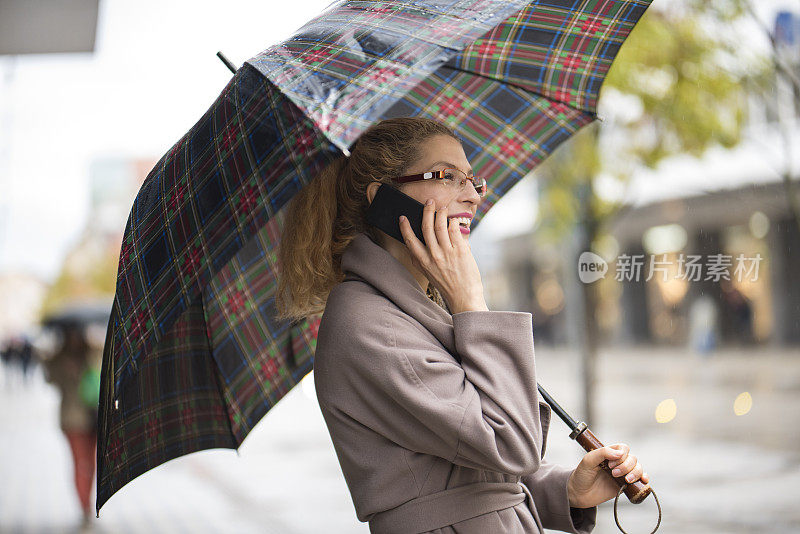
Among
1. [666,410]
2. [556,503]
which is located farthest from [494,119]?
[666,410]

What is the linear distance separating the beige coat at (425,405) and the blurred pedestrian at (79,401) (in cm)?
624

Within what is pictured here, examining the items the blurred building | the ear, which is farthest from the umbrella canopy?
the blurred building

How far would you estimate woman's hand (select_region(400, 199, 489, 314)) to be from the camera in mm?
1841

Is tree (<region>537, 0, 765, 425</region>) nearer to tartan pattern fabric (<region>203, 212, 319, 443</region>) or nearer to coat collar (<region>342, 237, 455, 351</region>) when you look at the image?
tartan pattern fabric (<region>203, 212, 319, 443</region>)

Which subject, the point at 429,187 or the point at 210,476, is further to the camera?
the point at 210,476

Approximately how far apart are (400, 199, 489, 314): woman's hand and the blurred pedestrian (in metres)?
6.32

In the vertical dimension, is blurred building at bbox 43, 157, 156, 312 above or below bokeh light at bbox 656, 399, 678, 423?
below

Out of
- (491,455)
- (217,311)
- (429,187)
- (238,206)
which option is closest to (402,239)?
(429,187)

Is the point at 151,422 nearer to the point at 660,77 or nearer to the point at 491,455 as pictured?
the point at 491,455

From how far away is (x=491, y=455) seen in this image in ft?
5.54

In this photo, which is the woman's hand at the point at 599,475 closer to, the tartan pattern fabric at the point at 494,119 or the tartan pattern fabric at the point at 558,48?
the tartan pattern fabric at the point at 494,119

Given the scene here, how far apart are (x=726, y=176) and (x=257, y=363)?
832 centimetres

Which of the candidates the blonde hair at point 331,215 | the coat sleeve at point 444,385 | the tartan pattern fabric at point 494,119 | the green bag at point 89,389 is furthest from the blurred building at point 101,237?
the coat sleeve at point 444,385

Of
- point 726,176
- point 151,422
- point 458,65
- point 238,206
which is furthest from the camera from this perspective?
→ point 726,176
